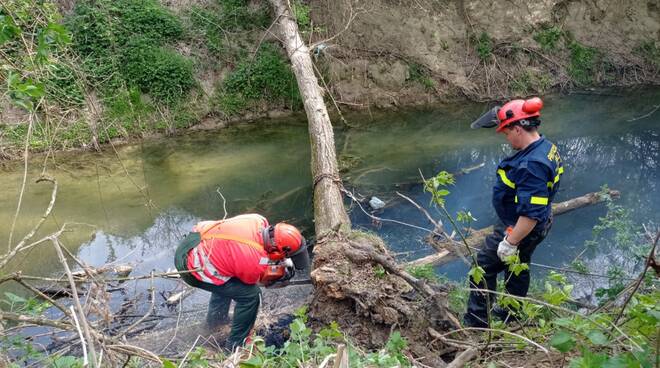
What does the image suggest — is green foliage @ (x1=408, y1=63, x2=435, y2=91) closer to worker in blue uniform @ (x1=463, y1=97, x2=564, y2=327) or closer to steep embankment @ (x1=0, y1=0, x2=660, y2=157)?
steep embankment @ (x1=0, y1=0, x2=660, y2=157)

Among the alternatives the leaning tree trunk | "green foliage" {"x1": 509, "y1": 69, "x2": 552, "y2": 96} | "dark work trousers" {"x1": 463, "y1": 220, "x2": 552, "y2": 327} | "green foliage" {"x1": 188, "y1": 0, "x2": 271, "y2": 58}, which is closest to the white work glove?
"dark work trousers" {"x1": 463, "y1": 220, "x2": 552, "y2": 327}

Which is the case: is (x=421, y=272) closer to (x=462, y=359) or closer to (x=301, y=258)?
(x=301, y=258)

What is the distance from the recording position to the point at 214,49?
9461mm

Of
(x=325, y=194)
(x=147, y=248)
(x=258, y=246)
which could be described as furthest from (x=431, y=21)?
(x=258, y=246)

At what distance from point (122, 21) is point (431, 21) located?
237 inches

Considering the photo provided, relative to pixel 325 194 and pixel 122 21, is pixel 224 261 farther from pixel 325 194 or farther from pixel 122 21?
pixel 122 21

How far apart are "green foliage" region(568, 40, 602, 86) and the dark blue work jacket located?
8305 mm

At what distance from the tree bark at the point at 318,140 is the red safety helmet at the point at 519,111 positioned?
60.7 inches

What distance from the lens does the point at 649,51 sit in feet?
35.9

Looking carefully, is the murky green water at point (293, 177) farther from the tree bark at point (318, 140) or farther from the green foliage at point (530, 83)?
the tree bark at point (318, 140)

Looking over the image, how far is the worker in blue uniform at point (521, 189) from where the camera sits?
3.44m

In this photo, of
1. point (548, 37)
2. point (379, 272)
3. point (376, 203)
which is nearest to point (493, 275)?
point (379, 272)

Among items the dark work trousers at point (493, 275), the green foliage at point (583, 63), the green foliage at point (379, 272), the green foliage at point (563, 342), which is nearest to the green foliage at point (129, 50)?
the green foliage at point (379, 272)

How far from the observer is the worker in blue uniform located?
3.44 meters
